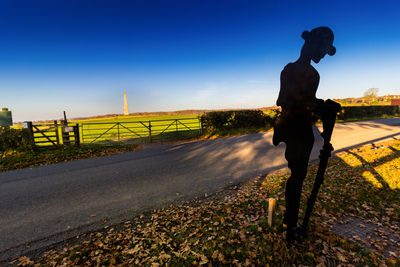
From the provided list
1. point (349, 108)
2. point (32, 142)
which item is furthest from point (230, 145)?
point (349, 108)

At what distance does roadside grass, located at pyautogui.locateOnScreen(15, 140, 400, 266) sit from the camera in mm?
3000

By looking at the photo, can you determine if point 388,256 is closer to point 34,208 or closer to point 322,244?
point 322,244

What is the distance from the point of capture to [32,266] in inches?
122

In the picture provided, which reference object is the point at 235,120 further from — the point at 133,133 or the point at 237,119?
the point at 133,133

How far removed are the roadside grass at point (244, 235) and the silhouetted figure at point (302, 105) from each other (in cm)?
99

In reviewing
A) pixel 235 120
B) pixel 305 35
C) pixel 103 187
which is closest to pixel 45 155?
pixel 103 187

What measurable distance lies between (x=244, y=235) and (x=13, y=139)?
1378 centimetres

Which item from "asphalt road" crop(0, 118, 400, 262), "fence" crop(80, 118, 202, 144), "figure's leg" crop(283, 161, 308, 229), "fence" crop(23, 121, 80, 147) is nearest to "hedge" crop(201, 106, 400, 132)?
"fence" crop(80, 118, 202, 144)

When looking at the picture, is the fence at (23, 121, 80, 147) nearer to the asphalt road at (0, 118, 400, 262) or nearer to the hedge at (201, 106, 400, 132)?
the asphalt road at (0, 118, 400, 262)

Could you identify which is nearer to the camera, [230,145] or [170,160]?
[170,160]

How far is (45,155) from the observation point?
33.6ft

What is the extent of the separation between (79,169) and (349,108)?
30229 mm

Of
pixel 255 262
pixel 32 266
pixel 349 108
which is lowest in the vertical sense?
pixel 32 266

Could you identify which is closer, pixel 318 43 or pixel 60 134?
pixel 318 43
